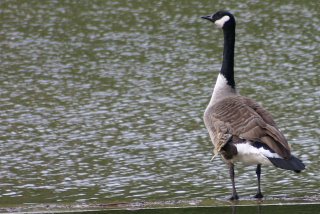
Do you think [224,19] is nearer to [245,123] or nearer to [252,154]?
[245,123]

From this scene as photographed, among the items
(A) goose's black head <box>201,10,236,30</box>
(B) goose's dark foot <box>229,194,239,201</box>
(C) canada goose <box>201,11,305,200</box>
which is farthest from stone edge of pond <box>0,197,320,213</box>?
(A) goose's black head <box>201,10,236,30</box>

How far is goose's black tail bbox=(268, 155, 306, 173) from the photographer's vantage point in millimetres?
8953

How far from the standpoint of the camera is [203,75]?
18.8 meters

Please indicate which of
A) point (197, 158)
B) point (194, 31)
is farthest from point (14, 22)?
point (197, 158)

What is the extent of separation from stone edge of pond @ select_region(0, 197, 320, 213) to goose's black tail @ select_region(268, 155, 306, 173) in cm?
41

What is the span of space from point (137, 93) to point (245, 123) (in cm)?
804

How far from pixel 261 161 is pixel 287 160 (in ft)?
1.20

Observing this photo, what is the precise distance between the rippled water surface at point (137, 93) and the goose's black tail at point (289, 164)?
2.31 ft

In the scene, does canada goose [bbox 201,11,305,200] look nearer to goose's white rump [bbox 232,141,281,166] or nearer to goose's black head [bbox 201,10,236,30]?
goose's white rump [bbox 232,141,281,166]

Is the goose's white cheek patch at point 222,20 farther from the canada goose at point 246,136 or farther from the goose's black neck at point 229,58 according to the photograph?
the canada goose at point 246,136

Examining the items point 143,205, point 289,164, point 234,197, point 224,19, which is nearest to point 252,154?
point 289,164

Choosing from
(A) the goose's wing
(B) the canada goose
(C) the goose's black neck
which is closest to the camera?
(B) the canada goose

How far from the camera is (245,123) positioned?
9.60 metres

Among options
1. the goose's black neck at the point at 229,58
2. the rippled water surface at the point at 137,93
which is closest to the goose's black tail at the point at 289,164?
the rippled water surface at the point at 137,93
